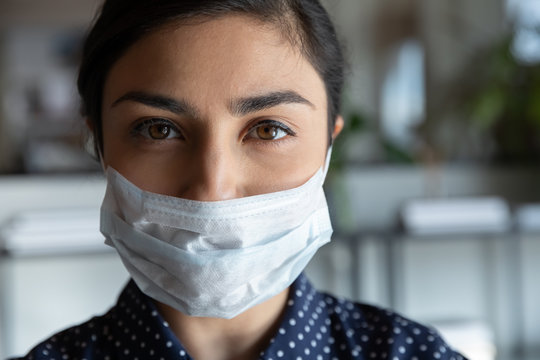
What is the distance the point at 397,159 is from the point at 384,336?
203 centimetres

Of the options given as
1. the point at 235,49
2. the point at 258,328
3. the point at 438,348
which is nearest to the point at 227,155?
the point at 235,49

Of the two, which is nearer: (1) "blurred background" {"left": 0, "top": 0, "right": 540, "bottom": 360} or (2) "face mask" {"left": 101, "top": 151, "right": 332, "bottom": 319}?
(2) "face mask" {"left": 101, "top": 151, "right": 332, "bottom": 319}

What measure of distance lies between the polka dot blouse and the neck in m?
0.02

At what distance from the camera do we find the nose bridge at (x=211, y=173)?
678 mm

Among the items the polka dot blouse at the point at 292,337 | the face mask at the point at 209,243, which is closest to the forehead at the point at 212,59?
the face mask at the point at 209,243

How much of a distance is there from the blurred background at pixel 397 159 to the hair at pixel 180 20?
1689 millimetres

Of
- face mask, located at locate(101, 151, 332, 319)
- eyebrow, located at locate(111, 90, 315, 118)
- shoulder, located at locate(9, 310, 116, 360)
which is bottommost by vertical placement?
shoulder, located at locate(9, 310, 116, 360)

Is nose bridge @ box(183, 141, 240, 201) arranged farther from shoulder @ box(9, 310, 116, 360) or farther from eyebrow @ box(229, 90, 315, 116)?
shoulder @ box(9, 310, 116, 360)

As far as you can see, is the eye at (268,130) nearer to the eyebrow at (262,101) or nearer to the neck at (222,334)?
the eyebrow at (262,101)

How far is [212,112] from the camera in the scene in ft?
2.25

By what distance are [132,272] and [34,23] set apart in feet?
7.65

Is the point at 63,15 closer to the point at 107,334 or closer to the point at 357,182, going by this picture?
the point at 357,182

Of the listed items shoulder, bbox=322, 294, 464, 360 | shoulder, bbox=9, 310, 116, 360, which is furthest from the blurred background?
shoulder, bbox=9, 310, 116, 360

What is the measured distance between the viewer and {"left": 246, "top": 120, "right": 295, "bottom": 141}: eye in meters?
0.72
